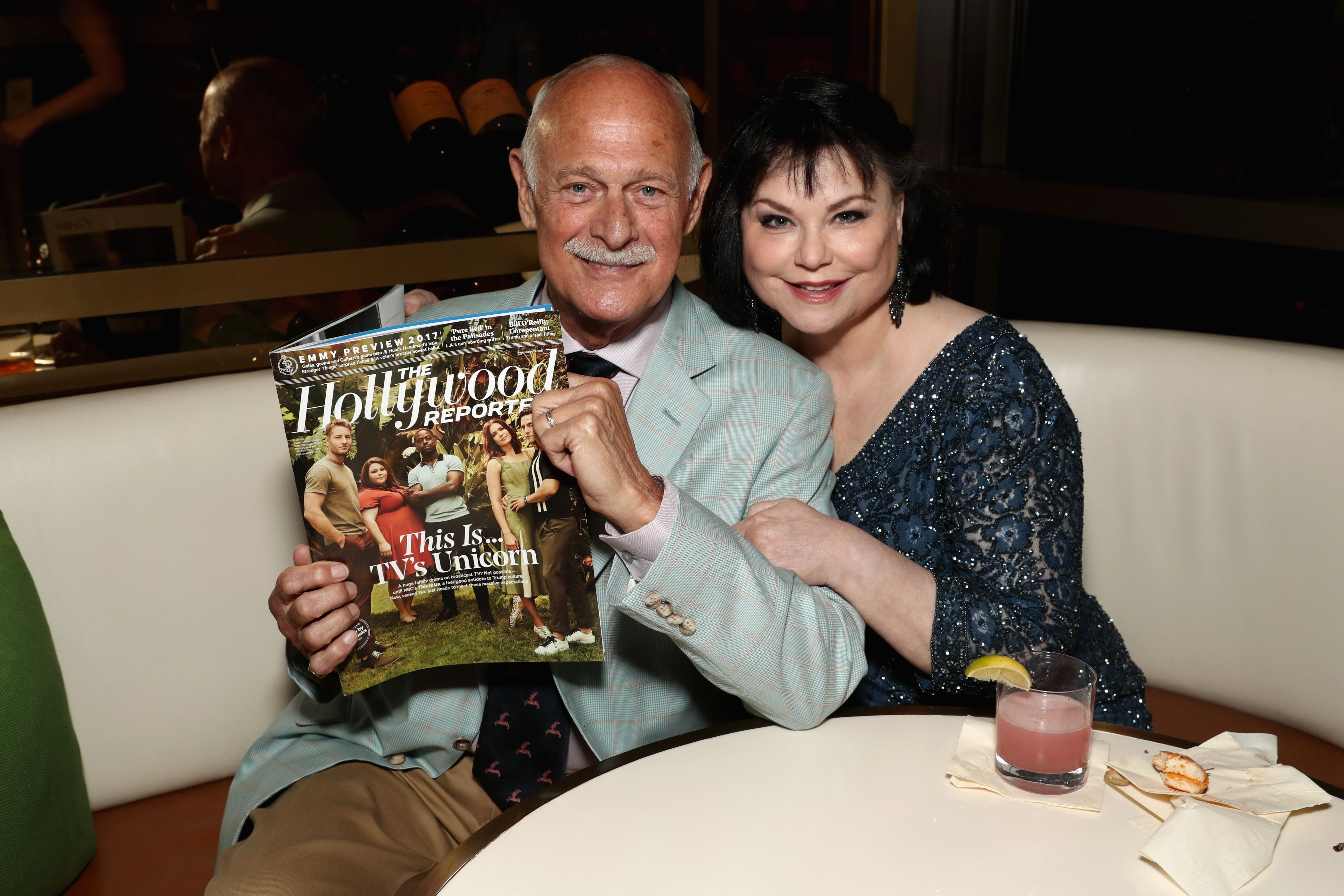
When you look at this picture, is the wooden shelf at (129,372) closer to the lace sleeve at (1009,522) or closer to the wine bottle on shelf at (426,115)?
the wine bottle on shelf at (426,115)

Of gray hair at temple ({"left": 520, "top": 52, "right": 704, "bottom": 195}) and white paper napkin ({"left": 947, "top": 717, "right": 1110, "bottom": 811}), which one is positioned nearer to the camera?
white paper napkin ({"left": 947, "top": 717, "right": 1110, "bottom": 811})

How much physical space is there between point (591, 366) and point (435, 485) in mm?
513

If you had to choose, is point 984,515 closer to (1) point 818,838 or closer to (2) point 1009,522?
(2) point 1009,522

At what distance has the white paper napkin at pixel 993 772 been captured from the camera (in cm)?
115

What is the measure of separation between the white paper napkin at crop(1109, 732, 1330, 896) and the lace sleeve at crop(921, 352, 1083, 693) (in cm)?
33

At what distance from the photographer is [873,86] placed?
4.06 metres

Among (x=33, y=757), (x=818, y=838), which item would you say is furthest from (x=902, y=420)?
(x=33, y=757)

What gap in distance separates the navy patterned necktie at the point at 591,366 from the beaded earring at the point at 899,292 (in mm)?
491

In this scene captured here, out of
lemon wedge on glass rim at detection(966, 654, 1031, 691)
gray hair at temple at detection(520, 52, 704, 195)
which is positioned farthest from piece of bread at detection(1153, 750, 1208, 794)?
gray hair at temple at detection(520, 52, 704, 195)

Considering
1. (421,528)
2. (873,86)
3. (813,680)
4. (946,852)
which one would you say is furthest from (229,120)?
(946,852)

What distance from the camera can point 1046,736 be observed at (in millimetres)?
1169

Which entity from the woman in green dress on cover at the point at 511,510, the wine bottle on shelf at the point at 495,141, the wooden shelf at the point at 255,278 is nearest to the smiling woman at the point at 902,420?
the woman in green dress on cover at the point at 511,510

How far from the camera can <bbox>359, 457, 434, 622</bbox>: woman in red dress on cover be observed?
128 centimetres

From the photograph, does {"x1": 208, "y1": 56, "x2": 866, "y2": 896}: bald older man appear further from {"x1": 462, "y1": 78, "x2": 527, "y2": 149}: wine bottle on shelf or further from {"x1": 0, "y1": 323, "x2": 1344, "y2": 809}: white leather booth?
{"x1": 462, "y1": 78, "x2": 527, "y2": 149}: wine bottle on shelf
